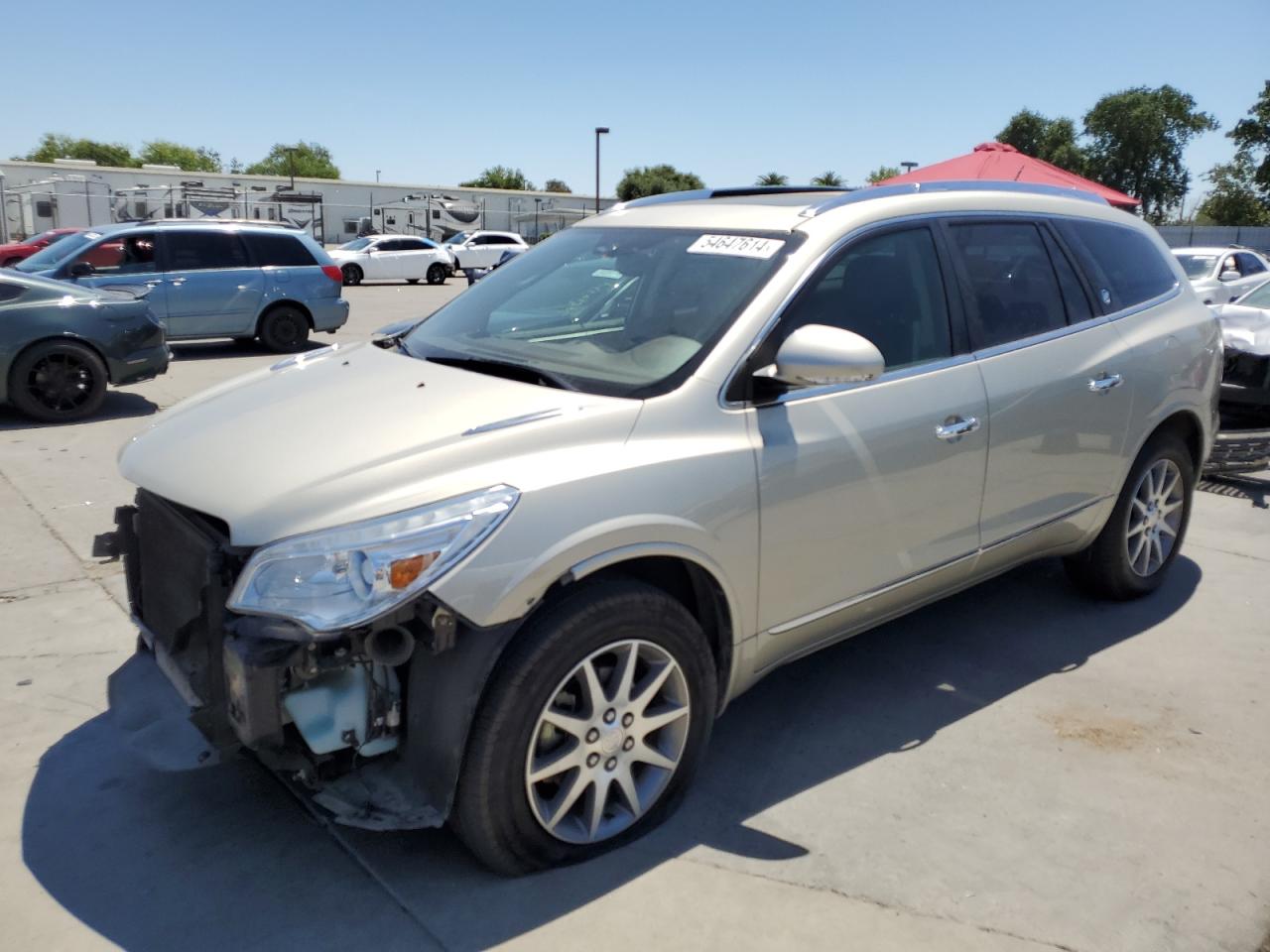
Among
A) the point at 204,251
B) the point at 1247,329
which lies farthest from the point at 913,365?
the point at 204,251

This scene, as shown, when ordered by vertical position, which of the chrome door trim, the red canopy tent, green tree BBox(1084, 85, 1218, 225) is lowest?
the chrome door trim

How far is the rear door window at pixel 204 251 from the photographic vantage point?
12.5 m

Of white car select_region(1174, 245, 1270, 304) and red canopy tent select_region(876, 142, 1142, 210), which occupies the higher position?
red canopy tent select_region(876, 142, 1142, 210)

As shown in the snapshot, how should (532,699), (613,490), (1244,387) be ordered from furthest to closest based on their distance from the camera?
1. (1244,387)
2. (613,490)
3. (532,699)

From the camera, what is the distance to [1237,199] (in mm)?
60688

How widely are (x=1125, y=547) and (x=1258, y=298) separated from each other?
5.23 m

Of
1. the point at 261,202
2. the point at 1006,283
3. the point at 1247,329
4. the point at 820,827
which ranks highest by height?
the point at 261,202

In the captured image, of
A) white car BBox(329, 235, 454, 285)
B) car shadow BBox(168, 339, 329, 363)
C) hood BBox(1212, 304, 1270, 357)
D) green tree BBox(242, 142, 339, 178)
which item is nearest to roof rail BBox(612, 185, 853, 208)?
hood BBox(1212, 304, 1270, 357)

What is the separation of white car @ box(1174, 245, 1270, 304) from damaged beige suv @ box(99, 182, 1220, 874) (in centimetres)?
1098

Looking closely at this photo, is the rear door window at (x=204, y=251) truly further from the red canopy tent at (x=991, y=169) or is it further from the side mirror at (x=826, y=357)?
the side mirror at (x=826, y=357)

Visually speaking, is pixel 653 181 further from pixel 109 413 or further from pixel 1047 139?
pixel 109 413

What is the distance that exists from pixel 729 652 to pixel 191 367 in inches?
426

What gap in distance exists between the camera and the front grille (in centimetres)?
255

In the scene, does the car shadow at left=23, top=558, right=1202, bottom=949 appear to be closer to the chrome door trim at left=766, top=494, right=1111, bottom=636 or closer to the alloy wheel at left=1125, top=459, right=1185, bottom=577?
the chrome door trim at left=766, top=494, right=1111, bottom=636
